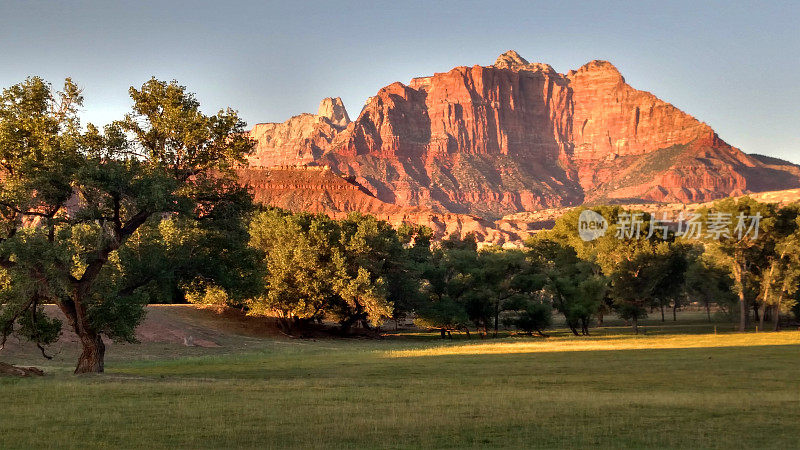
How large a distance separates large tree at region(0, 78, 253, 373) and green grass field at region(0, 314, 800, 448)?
11.7 ft

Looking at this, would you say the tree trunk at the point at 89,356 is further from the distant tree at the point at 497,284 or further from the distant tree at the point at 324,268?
the distant tree at the point at 497,284

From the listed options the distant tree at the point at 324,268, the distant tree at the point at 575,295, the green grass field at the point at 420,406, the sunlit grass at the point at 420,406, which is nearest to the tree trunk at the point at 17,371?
the green grass field at the point at 420,406

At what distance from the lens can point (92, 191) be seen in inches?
1231

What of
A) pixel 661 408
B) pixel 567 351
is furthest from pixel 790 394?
pixel 567 351

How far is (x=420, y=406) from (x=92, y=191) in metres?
17.4

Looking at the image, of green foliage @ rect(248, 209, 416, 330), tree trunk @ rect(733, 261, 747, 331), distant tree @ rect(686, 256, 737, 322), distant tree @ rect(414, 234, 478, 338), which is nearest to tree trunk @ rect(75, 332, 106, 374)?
green foliage @ rect(248, 209, 416, 330)

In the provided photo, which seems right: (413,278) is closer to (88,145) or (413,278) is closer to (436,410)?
(88,145)

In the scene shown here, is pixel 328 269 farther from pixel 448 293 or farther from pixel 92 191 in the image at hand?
pixel 92 191

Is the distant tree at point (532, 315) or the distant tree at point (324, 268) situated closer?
the distant tree at point (324, 268)

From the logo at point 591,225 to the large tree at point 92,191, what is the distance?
8011cm

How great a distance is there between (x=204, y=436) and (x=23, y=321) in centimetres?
2048

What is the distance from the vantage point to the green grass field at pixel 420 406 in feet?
61.3

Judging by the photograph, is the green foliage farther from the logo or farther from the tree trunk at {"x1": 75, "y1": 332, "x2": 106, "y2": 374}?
the tree trunk at {"x1": 75, "y1": 332, "x2": 106, "y2": 374}

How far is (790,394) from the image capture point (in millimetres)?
27141
